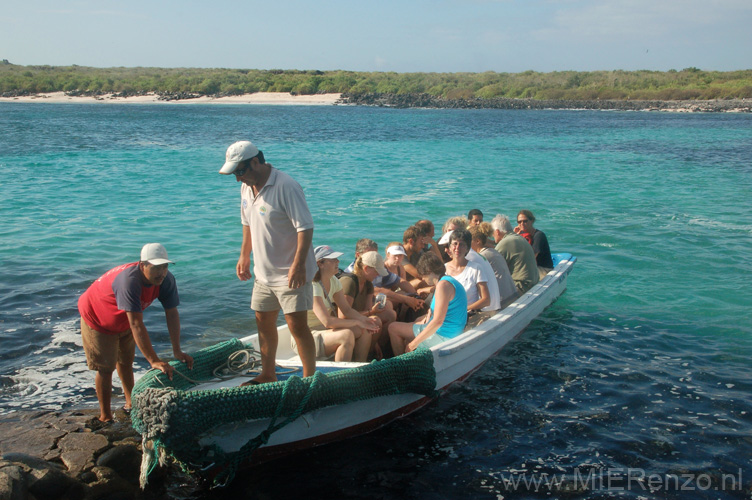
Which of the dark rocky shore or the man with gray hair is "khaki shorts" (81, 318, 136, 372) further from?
the dark rocky shore

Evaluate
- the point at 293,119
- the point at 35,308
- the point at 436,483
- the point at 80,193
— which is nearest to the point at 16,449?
the point at 436,483

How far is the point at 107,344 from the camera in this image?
17.0ft

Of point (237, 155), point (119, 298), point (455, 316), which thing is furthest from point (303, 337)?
point (455, 316)

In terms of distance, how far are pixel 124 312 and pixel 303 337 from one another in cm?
146

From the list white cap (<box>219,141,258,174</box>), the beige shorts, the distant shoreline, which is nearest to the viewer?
white cap (<box>219,141,258,174</box>)

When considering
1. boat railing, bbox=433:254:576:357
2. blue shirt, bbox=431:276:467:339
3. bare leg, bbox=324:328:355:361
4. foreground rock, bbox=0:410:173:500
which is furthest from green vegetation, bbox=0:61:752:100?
foreground rock, bbox=0:410:173:500

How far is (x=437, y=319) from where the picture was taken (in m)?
6.17

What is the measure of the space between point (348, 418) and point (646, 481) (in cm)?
250

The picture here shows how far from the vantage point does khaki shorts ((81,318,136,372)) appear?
16.8 ft

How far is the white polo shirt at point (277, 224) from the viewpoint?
4672 mm

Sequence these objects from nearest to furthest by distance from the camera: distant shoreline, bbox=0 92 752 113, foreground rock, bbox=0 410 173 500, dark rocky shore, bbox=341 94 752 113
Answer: foreground rock, bbox=0 410 173 500
dark rocky shore, bbox=341 94 752 113
distant shoreline, bbox=0 92 752 113

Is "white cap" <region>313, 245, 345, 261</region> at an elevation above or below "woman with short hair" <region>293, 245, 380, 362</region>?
above

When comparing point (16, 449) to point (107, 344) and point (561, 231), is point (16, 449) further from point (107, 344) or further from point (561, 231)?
point (561, 231)

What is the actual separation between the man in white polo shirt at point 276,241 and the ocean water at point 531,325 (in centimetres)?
118
